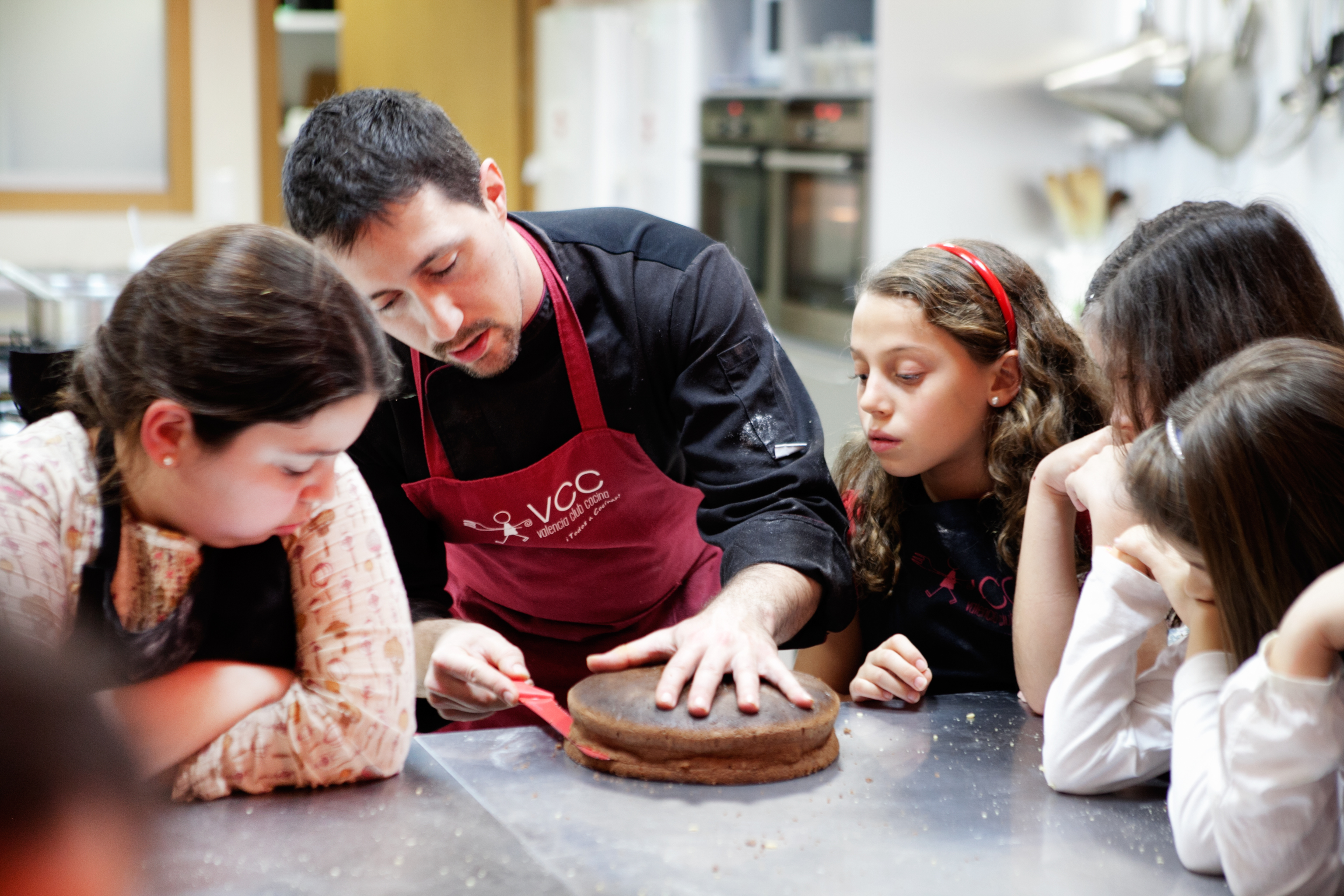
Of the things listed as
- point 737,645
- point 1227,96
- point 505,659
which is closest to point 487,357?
point 505,659

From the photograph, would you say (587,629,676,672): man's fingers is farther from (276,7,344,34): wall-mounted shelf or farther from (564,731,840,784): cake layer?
(276,7,344,34): wall-mounted shelf

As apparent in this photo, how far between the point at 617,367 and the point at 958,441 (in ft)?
1.40

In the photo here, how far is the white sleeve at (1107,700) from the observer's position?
1.03 m

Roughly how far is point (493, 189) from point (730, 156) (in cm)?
227

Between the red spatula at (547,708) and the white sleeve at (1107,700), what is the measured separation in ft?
1.39

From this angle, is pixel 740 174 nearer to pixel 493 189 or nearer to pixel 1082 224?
pixel 1082 224

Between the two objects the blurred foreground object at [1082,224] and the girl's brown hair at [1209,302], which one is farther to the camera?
the blurred foreground object at [1082,224]

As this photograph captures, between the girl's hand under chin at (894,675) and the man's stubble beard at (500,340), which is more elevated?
the man's stubble beard at (500,340)

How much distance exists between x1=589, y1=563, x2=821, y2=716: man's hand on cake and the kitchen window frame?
3.68 meters

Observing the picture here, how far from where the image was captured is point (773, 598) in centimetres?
121

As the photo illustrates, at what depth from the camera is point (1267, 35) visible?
2594 mm

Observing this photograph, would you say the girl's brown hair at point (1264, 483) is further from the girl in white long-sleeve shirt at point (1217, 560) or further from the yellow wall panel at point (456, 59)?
the yellow wall panel at point (456, 59)

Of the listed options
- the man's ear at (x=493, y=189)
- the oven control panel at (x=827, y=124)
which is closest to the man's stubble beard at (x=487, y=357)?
the man's ear at (x=493, y=189)

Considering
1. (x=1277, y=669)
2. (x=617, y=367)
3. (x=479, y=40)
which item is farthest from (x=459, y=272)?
(x=479, y=40)
